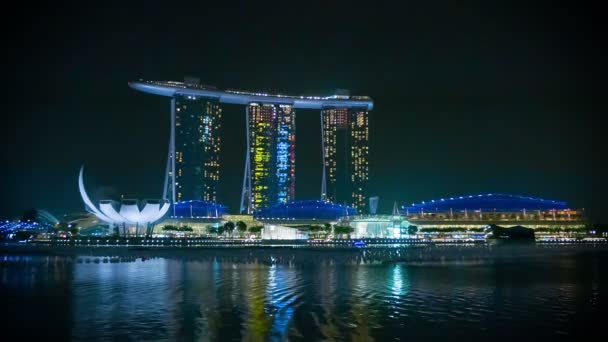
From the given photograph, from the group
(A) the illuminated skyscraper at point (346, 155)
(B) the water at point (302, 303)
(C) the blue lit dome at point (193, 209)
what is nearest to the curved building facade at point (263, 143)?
(A) the illuminated skyscraper at point (346, 155)

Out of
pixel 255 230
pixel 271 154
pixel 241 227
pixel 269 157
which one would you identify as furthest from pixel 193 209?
pixel 271 154

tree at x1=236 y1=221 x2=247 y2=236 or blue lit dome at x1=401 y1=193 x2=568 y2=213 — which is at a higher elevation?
blue lit dome at x1=401 y1=193 x2=568 y2=213

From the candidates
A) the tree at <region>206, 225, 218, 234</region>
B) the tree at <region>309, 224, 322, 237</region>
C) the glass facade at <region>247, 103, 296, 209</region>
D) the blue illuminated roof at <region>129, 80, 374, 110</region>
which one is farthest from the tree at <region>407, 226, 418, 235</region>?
the blue illuminated roof at <region>129, 80, 374, 110</region>

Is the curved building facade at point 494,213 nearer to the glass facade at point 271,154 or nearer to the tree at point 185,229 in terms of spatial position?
the glass facade at point 271,154

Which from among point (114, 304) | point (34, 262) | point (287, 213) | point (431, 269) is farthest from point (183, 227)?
point (114, 304)

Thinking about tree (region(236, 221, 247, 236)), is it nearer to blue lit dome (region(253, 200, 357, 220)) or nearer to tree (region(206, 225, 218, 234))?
tree (region(206, 225, 218, 234))

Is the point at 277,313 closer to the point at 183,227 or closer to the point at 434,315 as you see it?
the point at 434,315

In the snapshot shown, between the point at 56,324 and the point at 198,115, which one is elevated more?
the point at 198,115
